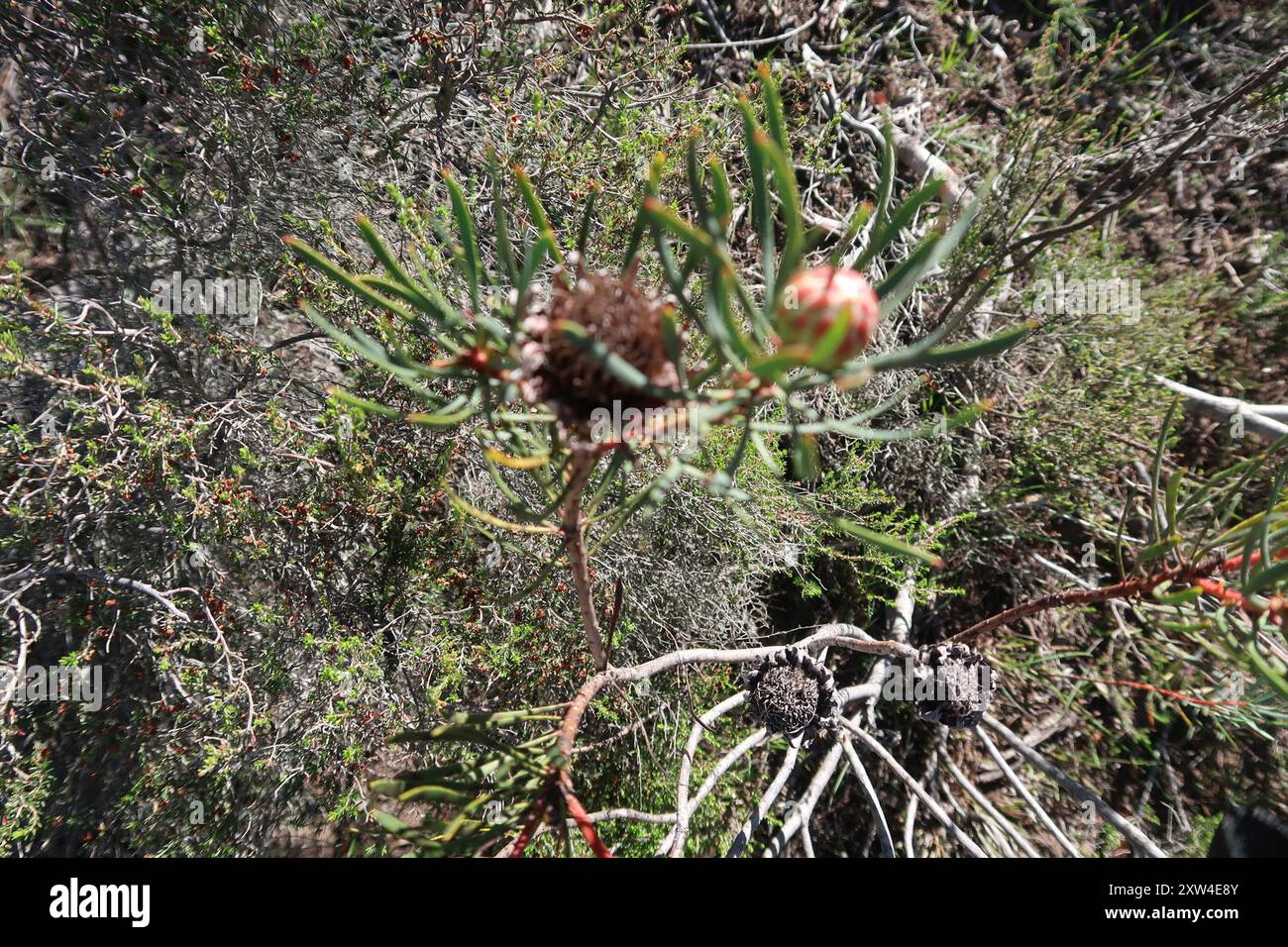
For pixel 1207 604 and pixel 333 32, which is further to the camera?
pixel 1207 604

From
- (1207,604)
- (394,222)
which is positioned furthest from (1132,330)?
(394,222)

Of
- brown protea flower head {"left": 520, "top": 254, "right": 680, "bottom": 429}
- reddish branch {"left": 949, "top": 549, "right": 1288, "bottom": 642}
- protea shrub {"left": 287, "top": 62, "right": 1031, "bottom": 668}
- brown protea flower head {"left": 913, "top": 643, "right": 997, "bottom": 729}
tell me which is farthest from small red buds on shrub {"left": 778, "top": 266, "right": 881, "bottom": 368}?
brown protea flower head {"left": 913, "top": 643, "right": 997, "bottom": 729}

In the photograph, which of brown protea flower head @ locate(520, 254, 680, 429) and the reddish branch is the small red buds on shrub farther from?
the reddish branch

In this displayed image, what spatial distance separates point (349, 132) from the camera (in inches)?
66.1

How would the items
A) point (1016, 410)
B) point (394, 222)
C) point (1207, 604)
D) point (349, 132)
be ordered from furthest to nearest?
point (1016, 410) → point (1207, 604) → point (394, 222) → point (349, 132)

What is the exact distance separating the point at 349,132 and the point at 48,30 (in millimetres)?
639

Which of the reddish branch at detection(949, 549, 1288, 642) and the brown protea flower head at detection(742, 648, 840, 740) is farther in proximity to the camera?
the brown protea flower head at detection(742, 648, 840, 740)

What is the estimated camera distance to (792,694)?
4.07 feet

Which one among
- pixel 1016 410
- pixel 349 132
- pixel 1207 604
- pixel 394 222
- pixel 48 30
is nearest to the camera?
pixel 48 30

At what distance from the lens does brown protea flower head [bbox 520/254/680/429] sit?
0.55 metres

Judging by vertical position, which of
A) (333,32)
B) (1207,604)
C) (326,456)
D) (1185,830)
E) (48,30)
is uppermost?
(333,32)

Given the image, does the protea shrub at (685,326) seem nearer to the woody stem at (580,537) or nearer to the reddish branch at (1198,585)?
the woody stem at (580,537)

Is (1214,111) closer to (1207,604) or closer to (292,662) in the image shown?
(1207,604)

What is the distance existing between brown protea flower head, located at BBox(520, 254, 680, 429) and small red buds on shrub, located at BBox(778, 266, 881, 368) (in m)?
0.11
